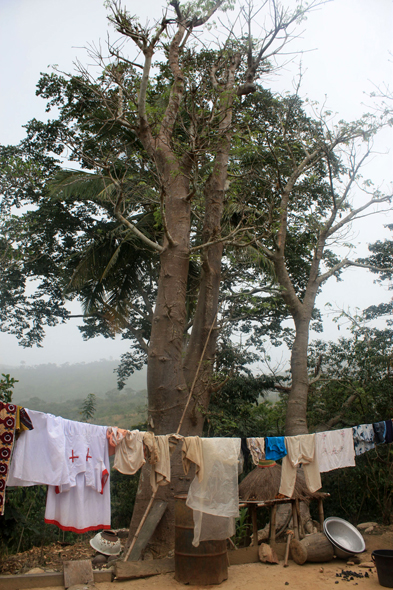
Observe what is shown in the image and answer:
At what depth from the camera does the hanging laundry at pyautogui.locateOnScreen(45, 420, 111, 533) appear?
4.77 metres

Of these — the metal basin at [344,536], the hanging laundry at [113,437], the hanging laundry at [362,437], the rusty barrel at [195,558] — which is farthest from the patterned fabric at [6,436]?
the hanging laundry at [362,437]

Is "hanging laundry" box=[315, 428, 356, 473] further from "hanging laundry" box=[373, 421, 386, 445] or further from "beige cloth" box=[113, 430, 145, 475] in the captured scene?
"beige cloth" box=[113, 430, 145, 475]

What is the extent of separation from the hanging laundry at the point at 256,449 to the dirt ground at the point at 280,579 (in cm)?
143

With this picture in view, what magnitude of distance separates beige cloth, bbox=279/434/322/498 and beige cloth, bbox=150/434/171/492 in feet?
7.10

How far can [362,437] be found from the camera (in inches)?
283

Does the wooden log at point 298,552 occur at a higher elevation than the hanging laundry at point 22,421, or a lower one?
lower

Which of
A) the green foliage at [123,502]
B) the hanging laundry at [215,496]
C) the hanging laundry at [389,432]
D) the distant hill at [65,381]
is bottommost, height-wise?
the green foliage at [123,502]

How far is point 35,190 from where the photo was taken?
11.7m

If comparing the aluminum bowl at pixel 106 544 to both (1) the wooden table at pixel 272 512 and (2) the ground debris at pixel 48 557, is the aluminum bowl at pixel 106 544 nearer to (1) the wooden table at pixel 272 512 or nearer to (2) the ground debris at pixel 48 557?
(2) the ground debris at pixel 48 557

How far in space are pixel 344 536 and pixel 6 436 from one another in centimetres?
535

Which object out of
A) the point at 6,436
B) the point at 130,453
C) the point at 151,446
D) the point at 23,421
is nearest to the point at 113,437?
the point at 130,453

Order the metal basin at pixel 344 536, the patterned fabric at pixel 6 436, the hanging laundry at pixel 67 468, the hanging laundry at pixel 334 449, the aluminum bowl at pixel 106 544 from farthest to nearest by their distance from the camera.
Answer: the aluminum bowl at pixel 106 544, the hanging laundry at pixel 334 449, the metal basin at pixel 344 536, the hanging laundry at pixel 67 468, the patterned fabric at pixel 6 436

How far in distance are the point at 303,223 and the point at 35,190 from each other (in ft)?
24.7

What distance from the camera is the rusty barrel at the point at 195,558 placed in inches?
204
